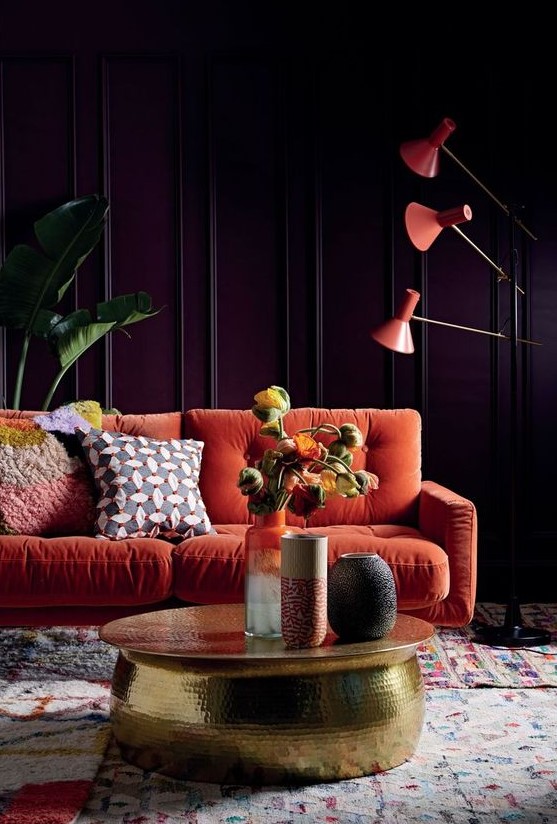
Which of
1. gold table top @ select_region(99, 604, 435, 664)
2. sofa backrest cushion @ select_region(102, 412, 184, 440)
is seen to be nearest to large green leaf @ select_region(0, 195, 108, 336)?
sofa backrest cushion @ select_region(102, 412, 184, 440)

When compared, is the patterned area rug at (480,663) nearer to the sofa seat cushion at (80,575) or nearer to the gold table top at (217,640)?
the gold table top at (217,640)

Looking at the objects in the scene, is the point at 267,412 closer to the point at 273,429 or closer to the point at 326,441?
the point at 273,429

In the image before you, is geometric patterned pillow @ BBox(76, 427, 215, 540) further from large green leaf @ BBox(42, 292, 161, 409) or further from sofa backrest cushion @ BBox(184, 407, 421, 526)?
large green leaf @ BBox(42, 292, 161, 409)

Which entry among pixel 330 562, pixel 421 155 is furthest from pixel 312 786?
pixel 421 155

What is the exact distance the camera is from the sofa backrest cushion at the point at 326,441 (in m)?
3.35

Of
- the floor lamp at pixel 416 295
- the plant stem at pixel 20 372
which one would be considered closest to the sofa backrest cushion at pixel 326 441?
the floor lamp at pixel 416 295

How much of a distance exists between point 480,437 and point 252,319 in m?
1.17

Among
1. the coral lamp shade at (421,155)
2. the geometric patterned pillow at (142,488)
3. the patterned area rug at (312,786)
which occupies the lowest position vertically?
the patterned area rug at (312,786)

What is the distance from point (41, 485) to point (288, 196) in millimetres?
1881

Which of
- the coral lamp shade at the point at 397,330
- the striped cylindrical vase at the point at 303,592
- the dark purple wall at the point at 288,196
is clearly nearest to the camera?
the striped cylindrical vase at the point at 303,592

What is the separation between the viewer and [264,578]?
1993 millimetres

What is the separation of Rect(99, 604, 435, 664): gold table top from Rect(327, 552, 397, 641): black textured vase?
1.0 inches

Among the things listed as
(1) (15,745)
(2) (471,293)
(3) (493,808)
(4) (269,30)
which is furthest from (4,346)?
(3) (493,808)

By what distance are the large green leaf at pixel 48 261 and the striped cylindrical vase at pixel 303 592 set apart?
2.36 meters
